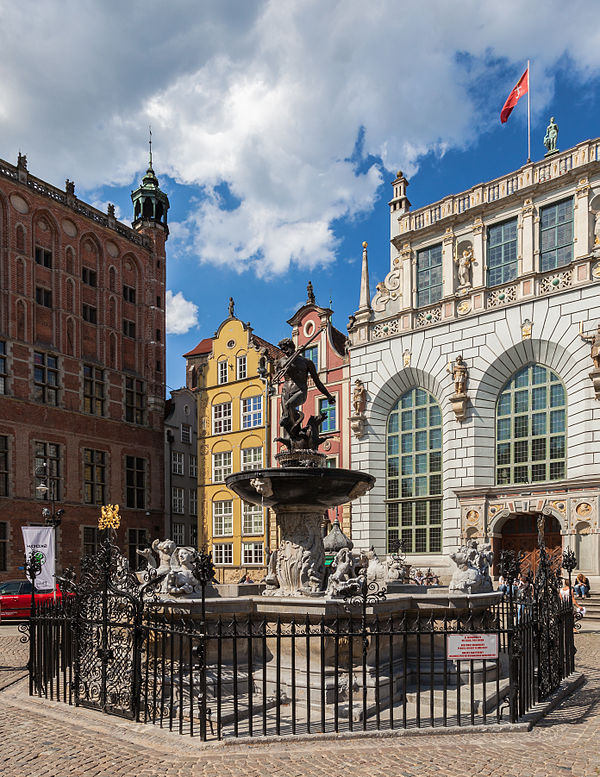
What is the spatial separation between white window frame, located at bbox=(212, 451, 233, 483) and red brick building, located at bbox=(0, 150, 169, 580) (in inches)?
164

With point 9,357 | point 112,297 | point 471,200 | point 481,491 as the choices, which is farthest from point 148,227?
point 481,491

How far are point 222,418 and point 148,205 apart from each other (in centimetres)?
1563

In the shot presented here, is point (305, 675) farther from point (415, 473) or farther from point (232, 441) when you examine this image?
point (232, 441)

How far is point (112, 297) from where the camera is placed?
42.9m

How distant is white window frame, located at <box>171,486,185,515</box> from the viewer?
45531 mm

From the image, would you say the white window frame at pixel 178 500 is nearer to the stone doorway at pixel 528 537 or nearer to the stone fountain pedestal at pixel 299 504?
the stone doorway at pixel 528 537

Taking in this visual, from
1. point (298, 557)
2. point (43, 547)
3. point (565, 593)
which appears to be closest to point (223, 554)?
point (43, 547)

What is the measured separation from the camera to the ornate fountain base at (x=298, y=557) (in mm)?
11969

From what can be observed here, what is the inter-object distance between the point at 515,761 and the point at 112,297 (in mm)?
39005

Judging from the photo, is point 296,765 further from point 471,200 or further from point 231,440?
point 231,440

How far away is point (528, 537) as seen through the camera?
96.3 feet

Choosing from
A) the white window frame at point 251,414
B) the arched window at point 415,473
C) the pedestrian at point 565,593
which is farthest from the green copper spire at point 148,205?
the pedestrian at point 565,593

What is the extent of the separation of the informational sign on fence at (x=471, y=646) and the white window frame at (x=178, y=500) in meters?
38.0

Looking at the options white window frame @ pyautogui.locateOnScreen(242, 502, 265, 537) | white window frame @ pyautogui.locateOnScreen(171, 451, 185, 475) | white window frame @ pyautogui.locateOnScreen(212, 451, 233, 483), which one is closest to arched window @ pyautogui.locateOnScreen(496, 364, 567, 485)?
white window frame @ pyautogui.locateOnScreen(242, 502, 265, 537)
